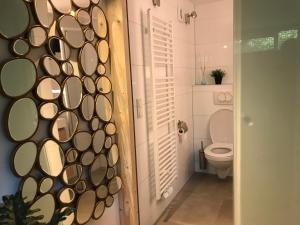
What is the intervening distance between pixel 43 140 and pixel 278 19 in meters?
1.50

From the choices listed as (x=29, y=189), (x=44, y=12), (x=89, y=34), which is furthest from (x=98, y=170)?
(x=44, y=12)

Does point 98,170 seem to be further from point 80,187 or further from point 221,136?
point 221,136

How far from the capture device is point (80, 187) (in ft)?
4.84

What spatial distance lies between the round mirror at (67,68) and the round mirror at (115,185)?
859 mm

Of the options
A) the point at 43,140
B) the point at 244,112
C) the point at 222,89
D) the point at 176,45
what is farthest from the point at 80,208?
the point at 222,89

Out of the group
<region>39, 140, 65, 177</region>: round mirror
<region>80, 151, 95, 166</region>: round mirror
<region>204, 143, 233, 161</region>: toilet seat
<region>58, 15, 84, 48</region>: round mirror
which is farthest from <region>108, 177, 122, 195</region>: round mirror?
<region>204, 143, 233, 161</region>: toilet seat

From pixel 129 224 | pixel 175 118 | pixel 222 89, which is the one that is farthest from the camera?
pixel 222 89

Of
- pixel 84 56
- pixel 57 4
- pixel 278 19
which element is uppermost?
pixel 57 4

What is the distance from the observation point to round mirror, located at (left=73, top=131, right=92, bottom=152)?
56.7 inches

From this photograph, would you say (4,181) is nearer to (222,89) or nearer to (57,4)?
(57,4)

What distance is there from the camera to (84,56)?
4.93 ft

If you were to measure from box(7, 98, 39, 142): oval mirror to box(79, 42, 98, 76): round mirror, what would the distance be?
17.8 inches

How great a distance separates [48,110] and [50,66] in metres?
0.23

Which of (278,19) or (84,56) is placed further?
(84,56)
